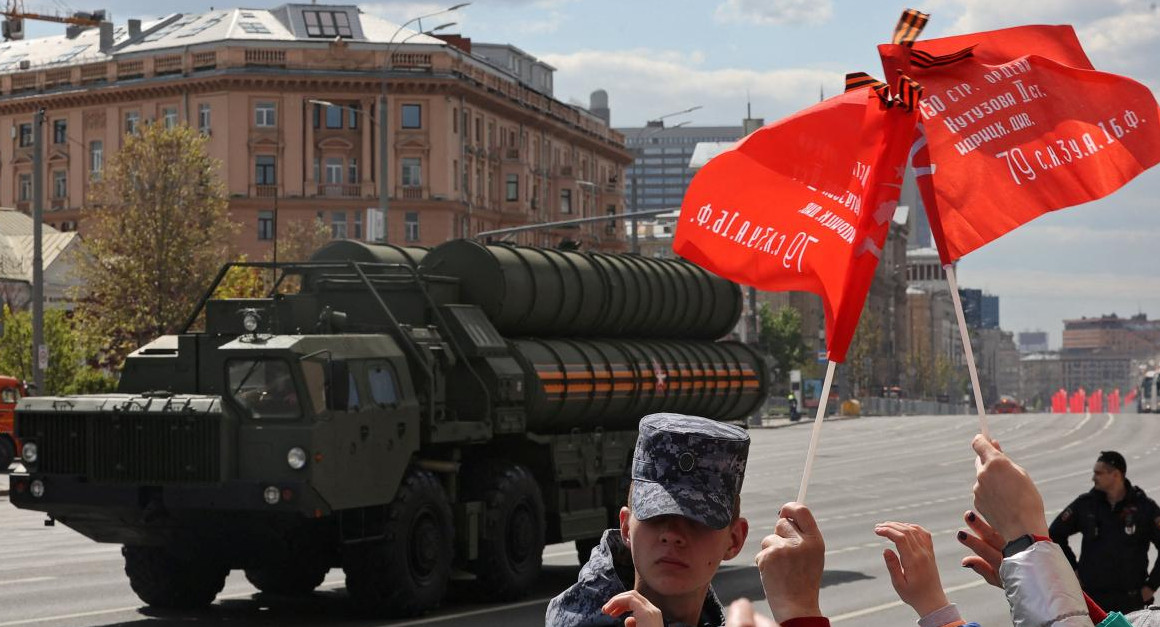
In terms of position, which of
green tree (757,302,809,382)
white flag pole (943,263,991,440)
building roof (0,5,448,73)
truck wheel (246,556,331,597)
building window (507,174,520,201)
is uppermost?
building roof (0,5,448,73)

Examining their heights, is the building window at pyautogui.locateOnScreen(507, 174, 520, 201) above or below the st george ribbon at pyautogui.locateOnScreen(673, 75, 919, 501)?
above

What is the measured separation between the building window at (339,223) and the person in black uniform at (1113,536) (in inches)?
3440

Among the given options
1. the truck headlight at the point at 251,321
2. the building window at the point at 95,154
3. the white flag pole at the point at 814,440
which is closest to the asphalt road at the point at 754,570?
the truck headlight at the point at 251,321

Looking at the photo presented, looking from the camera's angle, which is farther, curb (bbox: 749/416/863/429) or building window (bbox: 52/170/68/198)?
building window (bbox: 52/170/68/198)

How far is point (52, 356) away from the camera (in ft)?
163

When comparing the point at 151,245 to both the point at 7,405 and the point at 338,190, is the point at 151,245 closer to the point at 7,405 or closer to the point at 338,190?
the point at 7,405

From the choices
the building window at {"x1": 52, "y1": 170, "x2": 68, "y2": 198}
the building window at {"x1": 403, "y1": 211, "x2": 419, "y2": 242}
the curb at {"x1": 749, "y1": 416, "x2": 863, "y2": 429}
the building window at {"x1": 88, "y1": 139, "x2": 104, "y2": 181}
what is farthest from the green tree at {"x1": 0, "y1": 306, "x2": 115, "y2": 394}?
the building window at {"x1": 52, "y1": 170, "x2": 68, "y2": 198}

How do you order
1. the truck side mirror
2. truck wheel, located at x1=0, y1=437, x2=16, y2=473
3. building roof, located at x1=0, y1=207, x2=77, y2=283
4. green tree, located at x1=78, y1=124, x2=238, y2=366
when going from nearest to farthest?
1. the truck side mirror
2. truck wheel, located at x1=0, y1=437, x2=16, y2=473
3. green tree, located at x1=78, y1=124, x2=238, y2=366
4. building roof, located at x1=0, y1=207, x2=77, y2=283

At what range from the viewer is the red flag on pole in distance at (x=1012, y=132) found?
257 inches

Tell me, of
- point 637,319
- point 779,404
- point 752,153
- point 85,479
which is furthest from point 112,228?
point 779,404

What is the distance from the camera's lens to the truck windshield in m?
16.8

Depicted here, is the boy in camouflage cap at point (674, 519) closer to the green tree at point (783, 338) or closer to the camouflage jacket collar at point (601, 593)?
the camouflage jacket collar at point (601, 593)

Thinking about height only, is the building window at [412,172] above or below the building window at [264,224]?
above

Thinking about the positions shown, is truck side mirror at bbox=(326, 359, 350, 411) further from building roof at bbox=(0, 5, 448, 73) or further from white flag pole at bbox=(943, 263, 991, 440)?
building roof at bbox=(0, 5, 448, 73)
